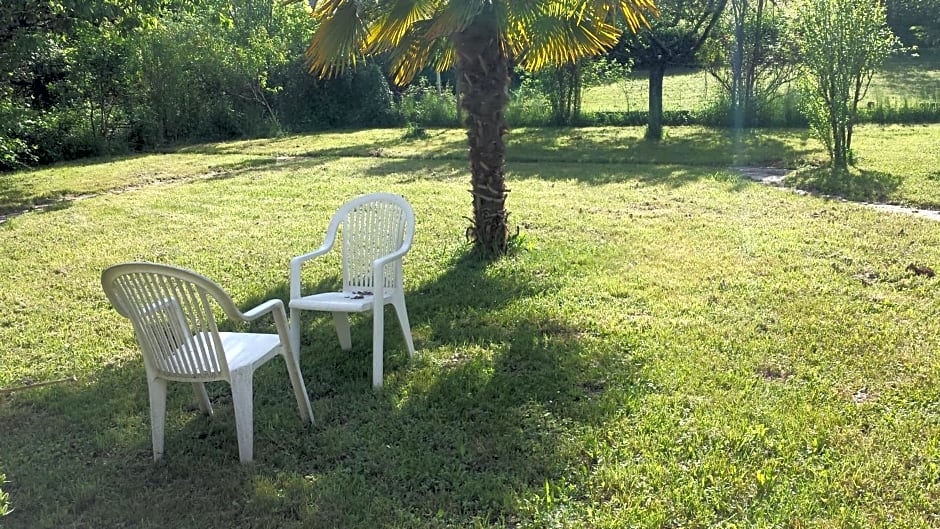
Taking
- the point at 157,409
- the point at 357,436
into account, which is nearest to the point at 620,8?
the point at 357,436

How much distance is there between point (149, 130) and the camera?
18.8 meters

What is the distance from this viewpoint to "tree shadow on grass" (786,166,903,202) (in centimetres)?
911

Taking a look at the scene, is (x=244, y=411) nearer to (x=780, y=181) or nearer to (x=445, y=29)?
(x=445, y=29)

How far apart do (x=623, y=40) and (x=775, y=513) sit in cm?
1464

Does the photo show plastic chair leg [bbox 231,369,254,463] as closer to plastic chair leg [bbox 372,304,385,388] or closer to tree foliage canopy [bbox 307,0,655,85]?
plastic chair leg [bbox 372,304,385,388]

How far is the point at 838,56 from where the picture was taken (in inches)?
415

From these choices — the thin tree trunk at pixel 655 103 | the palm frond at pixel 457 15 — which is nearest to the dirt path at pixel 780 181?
the thin tree trunk at pixel 655 103

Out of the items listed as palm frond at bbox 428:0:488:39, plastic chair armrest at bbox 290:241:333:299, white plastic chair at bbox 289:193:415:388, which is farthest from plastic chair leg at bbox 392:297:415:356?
palm frond at bbox 428:0:488:39

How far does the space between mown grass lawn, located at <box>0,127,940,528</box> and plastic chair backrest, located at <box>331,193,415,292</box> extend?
1.46 ft

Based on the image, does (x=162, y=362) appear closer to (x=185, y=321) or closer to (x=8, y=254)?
(x=185, y=321)

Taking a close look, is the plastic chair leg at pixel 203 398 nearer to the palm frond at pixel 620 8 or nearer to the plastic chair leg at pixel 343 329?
the plastic chair leg at pixel 343 329

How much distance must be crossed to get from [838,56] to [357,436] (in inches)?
379

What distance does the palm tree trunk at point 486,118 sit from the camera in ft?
21.0

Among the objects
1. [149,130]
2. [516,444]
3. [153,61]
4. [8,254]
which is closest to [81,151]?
[149,130]
